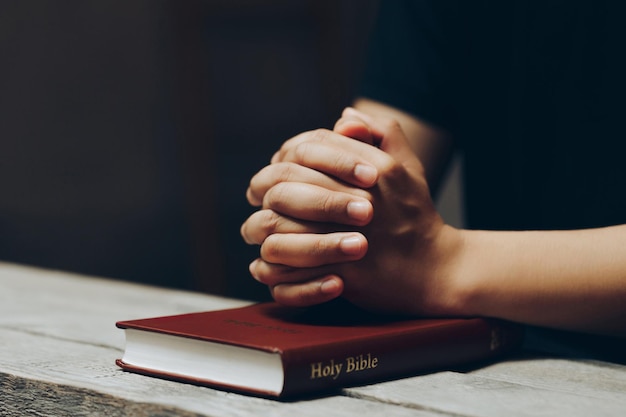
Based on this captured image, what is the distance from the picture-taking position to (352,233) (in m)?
0.67

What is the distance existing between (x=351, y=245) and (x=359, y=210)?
3cm

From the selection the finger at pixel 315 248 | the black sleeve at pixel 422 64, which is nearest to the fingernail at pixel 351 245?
the finger at pixel 315 248


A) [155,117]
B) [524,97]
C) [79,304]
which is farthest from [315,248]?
[155,117]

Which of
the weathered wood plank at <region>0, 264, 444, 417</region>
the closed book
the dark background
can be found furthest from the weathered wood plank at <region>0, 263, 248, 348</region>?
the dark background

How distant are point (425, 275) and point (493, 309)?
0.07m

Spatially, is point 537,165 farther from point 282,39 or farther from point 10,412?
point 282,39

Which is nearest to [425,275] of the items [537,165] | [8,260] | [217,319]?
[217,319]

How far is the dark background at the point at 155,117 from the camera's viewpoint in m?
2.52

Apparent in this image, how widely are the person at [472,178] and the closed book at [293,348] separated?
38 mm

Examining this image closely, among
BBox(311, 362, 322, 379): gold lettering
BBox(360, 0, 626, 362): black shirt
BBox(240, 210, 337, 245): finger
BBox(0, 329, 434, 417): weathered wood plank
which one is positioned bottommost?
BBox(0, 329, 434, 417): weathered wood plank

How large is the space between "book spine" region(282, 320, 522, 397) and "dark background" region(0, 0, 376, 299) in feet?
6.30

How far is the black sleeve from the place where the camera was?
3.80 feet

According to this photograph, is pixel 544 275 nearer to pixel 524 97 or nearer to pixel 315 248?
pixel 315 248

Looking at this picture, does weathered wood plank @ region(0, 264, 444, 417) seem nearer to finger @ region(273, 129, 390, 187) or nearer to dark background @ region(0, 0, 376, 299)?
finger @ region(273, 129, 390, 187)
